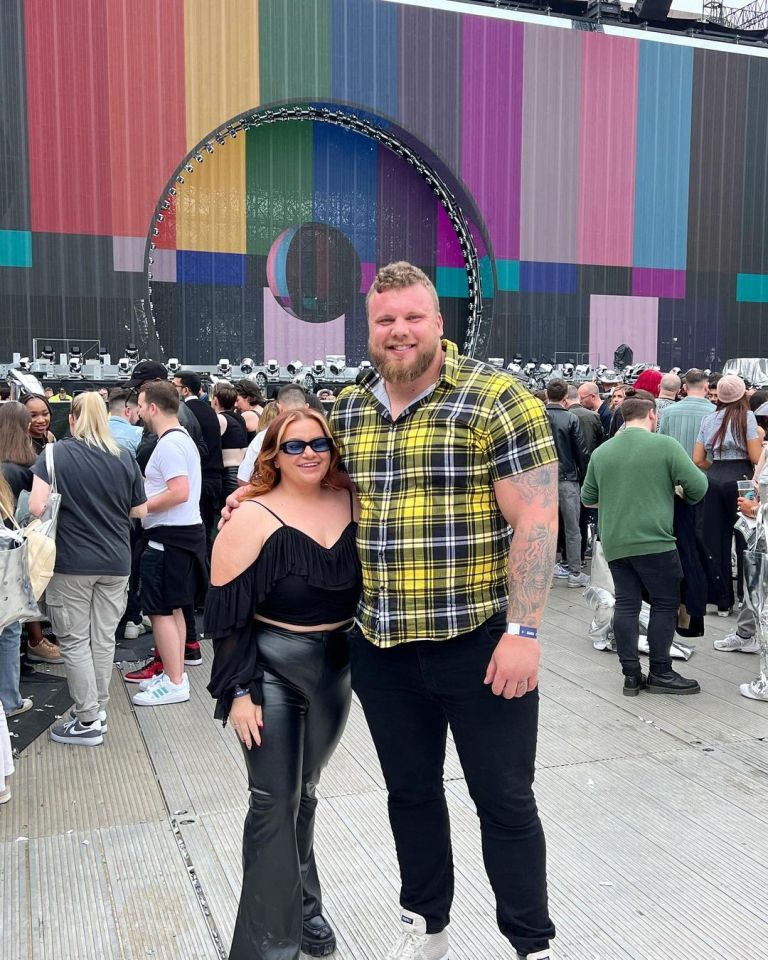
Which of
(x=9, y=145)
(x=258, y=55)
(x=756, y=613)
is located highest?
(x=258, y=55)

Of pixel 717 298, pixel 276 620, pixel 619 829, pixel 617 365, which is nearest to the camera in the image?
pixel 276 620

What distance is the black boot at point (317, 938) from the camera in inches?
107

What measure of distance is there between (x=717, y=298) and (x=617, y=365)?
3.94 m

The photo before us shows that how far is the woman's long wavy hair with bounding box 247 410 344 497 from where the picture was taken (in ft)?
8.13

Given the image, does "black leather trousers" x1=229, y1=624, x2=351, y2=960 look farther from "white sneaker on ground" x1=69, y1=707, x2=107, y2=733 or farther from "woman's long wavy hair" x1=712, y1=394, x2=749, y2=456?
"woman's long wavy hair" x1=712, y1=394, x2=749, y2=456

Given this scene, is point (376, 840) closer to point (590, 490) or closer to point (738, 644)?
point (590, 490)

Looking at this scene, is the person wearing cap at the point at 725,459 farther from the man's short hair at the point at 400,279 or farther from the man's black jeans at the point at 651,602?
the man's short hair at the point at 400,279

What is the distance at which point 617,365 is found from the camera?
2033 centimetres

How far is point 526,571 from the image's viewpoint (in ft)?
7.45

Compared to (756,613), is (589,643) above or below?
below

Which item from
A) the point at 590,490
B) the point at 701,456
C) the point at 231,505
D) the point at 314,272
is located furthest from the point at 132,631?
the point at 314,272

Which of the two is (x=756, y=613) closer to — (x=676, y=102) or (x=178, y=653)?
(x=178, y=653)

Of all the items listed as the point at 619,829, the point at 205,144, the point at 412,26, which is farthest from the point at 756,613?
the point at 412,26

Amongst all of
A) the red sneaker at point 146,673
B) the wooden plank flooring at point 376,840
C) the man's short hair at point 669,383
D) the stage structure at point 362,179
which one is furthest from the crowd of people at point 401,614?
the stage structure at point 362,179
